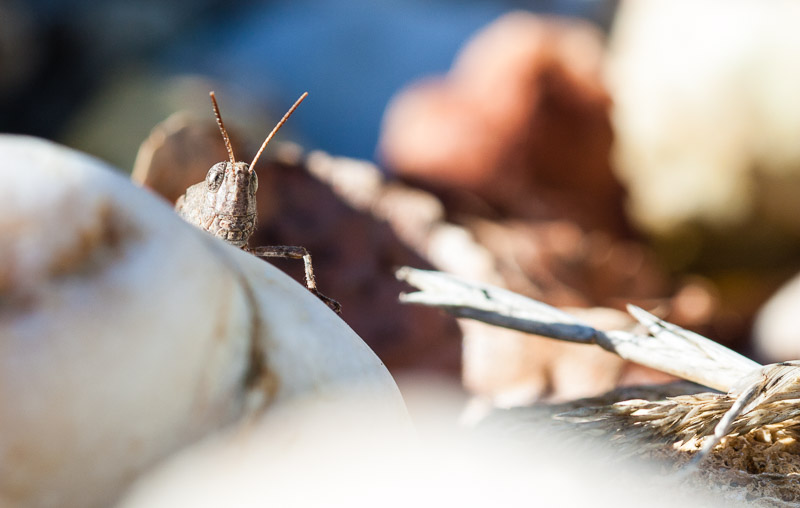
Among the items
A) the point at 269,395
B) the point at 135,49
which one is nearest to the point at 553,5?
the point at 135,49

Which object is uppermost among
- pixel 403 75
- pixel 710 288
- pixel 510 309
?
pixel 403 75

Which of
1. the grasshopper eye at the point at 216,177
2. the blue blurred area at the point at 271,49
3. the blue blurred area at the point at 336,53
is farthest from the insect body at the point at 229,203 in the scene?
the blue blurred area at the point at 336,53

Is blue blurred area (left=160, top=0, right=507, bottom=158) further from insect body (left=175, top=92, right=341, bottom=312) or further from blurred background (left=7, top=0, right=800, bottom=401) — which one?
insect body (left=175, top=92, right=341, bottom=312)

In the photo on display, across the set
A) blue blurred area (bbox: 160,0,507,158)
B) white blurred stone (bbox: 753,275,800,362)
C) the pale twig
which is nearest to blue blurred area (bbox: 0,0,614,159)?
blue blurred area (bbox: 160,0,507,158)

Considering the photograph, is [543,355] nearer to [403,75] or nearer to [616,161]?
[616,161]

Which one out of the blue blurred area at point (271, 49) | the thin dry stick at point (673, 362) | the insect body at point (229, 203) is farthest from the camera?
the blue blurred area at point (271, 49)

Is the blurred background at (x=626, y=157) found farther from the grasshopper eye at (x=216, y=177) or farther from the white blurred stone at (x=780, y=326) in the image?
the grasshopper eye at (x=216, y=177)

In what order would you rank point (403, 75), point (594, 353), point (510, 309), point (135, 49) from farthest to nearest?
1. point (403, 75)
2. point (135, 49)
3. point (594, 353)
4. point (510, 309)
